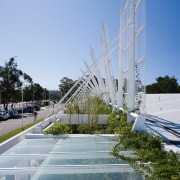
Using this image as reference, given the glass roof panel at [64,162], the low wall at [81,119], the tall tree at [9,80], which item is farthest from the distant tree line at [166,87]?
the glass roof panel at [64,162]

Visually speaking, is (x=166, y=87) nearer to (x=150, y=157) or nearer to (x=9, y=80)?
(x=9, y=80)

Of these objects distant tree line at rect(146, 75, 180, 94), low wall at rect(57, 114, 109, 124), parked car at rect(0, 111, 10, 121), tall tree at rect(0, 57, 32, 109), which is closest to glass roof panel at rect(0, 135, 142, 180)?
low wall at rect(57, 114, 109, 124)

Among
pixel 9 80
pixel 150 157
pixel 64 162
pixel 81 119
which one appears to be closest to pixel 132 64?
pixel 81 119

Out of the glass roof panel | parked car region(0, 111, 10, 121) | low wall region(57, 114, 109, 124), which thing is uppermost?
low wall region(57, 114, 109, 124)

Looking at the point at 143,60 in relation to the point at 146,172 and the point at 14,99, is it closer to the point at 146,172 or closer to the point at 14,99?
the point at 146,172

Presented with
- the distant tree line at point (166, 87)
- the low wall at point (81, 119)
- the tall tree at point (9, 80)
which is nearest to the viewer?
the low wall at point (81, 119)

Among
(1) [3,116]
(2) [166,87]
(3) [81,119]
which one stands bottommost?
(1) [3,116]

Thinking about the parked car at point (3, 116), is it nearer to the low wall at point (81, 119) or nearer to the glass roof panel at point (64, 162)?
the low wall at point (81, 119)

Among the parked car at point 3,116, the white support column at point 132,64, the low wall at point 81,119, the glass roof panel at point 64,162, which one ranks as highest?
the white support column at point 132,64

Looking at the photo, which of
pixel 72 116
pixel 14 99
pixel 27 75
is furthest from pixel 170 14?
pixel 27 75

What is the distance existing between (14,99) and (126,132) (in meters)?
35.2

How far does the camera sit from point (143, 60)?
10.2 metres

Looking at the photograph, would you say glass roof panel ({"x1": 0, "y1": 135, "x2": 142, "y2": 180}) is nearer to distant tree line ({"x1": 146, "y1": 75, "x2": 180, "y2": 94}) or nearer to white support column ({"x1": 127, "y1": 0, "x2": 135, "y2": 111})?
white support column ({"x1": 127, "y1": 0, "x2": 135, "y2": 111})

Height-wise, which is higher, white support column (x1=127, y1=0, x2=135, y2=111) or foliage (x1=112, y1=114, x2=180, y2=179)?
white support column (x1=127, y1=0, x2=135, y2=111)
